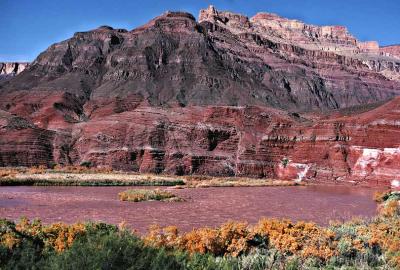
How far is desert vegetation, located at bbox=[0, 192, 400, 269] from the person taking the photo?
306 inches

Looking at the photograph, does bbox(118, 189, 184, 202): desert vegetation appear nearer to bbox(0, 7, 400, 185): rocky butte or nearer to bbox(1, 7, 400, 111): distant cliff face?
bbox(0, 7, 400, 185): rocky butte

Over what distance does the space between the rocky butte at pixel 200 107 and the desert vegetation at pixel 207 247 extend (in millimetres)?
49878

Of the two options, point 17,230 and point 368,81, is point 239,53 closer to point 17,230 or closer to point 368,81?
point 368,81

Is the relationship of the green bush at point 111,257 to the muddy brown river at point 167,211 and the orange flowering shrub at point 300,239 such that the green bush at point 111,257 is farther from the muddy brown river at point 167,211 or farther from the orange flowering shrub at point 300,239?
the muddy brown river at point 167,211

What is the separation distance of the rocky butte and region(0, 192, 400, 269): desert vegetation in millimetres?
49878

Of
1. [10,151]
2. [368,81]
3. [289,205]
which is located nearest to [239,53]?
[368,81]

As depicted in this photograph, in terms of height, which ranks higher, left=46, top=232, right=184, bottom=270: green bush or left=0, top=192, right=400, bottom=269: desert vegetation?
left=46, top=232, right=184, bottom=270: green bush

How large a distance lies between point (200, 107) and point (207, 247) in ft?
239

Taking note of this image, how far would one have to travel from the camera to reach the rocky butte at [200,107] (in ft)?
226

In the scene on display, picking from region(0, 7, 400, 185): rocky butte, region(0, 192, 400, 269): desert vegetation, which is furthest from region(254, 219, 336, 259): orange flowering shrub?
region(0, 7, 400, 185): rocky butte

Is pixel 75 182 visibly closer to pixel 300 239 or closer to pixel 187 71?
pixel 300 239

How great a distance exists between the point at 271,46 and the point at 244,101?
231 feet

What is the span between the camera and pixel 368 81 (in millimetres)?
174000

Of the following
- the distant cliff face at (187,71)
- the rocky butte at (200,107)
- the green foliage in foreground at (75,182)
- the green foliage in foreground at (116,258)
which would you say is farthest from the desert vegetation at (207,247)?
the distant cliff face at (187,71)
